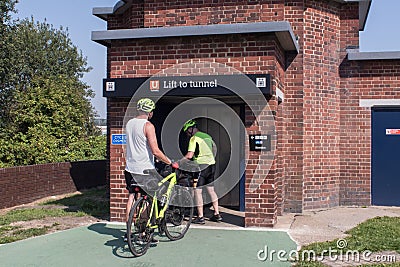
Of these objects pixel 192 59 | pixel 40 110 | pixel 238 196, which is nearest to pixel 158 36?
pixel 192 59

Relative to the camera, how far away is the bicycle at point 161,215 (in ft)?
22.1

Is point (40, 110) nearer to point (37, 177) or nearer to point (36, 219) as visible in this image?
point (37, 177)

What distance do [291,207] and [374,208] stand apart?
1976mm

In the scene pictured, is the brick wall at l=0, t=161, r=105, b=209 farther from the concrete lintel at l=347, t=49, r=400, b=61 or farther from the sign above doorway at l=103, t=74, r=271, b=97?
the concrete lintel at l=347, t=49, r=400, b=61

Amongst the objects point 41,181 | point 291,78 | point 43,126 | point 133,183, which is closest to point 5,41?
point 43,126

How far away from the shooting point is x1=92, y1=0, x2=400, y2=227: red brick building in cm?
852

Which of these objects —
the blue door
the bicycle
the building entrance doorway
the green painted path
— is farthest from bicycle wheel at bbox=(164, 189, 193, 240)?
the blue door

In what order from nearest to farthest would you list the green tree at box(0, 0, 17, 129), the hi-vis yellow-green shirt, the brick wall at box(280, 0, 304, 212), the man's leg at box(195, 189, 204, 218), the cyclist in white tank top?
the cyclist in white tank top → the man's leg at box(195, 189, 204, 218) → the hi-vis yellow-green shirt → the brick wall at box(280, 0, 304, 212) → the green tree at box(0, 0, 17, 129)

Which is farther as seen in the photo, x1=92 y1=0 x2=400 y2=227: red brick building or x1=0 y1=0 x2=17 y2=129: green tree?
x1=0 y1=0 x2=17 y2=129: green tree

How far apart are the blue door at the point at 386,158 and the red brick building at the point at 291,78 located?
0.07 feet

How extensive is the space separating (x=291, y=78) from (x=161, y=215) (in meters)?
4.71

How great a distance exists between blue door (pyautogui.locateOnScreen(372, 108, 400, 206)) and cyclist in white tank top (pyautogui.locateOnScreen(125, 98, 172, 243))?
6085 mm

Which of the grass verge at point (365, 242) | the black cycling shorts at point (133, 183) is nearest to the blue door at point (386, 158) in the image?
the grass verge at point (365, 242)

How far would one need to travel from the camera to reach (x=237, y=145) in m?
10.7
